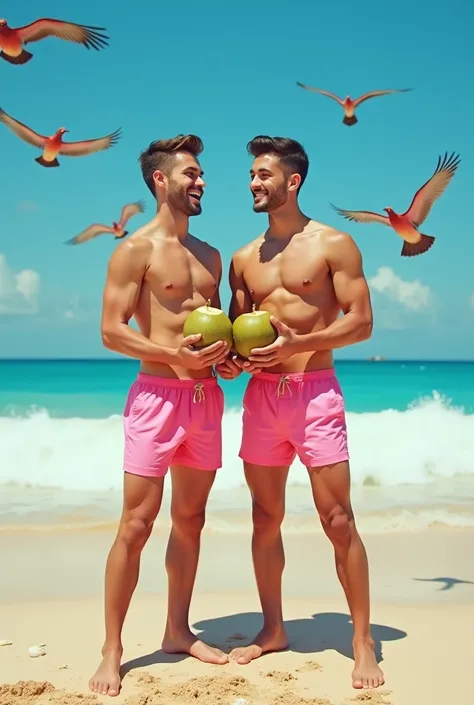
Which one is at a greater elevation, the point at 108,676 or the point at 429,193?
the point at 429,193

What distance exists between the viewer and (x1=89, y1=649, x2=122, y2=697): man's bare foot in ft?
12.0

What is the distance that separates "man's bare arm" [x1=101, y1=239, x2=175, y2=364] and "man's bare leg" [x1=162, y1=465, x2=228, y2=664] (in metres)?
0.70

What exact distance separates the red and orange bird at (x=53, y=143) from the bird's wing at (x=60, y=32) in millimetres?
1005

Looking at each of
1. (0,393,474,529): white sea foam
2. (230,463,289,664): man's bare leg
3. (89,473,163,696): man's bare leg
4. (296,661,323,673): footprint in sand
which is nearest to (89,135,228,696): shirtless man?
(89,473,163,696): man's bare leg

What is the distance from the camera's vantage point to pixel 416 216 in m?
8.49

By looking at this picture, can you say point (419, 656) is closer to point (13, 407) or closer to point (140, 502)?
point (140, 502)

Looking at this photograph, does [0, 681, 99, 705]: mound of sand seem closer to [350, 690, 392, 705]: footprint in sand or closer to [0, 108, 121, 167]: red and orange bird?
[350, 690, 392, 705]: footprint in sand

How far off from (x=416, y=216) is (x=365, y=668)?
5611 millimetres

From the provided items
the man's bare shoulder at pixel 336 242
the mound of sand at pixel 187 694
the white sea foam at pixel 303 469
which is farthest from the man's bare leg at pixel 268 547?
the white sea foam at pixel 303 469

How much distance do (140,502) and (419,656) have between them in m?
1.63

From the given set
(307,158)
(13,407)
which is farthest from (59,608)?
(13,407)

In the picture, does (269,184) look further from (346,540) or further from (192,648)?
(192,648)

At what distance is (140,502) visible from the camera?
388 centimetres

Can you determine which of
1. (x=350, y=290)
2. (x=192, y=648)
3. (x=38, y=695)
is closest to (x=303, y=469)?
(x=192, y=648)
